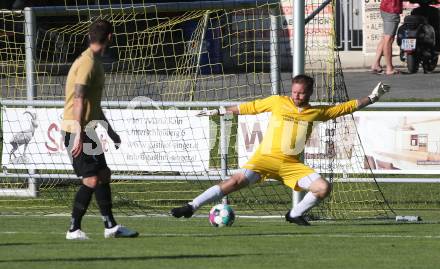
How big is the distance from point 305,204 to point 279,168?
1.43ft

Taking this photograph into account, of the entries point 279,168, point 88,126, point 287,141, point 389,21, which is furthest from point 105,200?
point 389,21

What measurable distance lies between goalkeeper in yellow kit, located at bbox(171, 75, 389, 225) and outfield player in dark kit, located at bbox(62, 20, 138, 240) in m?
1.42

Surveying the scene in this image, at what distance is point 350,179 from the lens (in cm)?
1469

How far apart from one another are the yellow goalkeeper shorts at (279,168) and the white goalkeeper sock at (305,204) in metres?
0.15

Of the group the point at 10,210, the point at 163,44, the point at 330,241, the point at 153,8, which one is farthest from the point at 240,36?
the point at 330,241

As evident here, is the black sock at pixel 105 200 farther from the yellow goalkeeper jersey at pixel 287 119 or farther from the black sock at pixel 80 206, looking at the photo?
the yellow goalkeeper jersey at pixel 287 119

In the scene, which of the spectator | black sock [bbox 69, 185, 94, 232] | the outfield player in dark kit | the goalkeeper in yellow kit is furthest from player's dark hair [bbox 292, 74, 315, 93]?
the spectator

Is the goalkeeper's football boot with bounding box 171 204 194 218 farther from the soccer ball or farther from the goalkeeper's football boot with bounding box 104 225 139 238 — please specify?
the goalkeeper's football boot with bounding box 104 225 139 238

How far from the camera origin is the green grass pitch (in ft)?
32.3

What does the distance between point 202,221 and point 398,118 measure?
9.54ft

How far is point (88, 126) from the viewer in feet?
37.2

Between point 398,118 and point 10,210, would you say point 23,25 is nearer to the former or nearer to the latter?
point 10,210

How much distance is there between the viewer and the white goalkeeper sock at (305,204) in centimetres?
1261

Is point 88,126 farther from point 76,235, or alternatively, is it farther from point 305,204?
point 305,204
